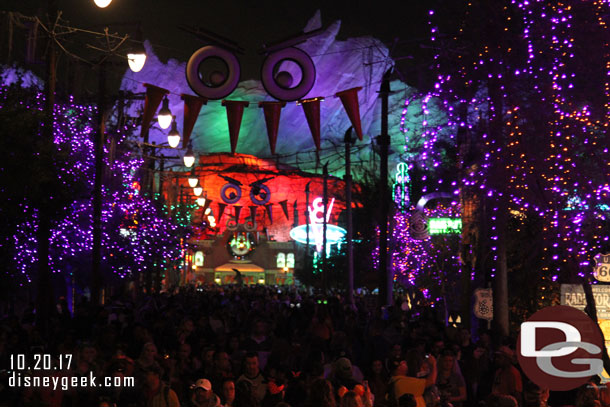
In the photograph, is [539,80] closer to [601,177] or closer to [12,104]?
[601,177]

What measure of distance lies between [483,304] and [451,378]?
6.62 metres

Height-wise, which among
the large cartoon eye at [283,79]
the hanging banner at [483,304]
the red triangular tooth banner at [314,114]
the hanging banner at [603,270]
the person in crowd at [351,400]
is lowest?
the person in crowd at [351,400]

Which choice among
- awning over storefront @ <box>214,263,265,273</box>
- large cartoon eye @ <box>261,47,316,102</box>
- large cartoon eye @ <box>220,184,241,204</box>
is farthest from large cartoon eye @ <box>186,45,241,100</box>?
awning over storefront @ <box>214,263,265,273</box>

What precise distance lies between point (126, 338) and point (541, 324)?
8.52 m

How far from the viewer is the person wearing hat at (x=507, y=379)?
10.4 meters

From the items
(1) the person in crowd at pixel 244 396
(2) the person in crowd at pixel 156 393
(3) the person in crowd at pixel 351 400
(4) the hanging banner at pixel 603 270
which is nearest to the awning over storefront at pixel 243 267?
(4) the hanging banner at pixel 603 270

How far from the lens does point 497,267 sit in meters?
16.5

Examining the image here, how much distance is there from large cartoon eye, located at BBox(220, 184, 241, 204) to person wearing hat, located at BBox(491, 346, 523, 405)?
59770mm

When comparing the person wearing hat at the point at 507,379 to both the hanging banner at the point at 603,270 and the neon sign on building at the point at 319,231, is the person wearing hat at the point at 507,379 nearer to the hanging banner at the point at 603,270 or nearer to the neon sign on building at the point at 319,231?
the hanging banner at the point at 603,270

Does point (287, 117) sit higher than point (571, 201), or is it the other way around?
point (287, 117)

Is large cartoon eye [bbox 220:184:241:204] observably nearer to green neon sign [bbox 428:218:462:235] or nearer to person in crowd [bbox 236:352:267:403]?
green neon sign [bbox 428:218:462:235]

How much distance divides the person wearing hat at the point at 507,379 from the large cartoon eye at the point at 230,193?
59770mm

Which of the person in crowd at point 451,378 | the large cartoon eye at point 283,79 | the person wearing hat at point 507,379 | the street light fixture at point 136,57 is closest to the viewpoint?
the person wearing hat at point 507,379

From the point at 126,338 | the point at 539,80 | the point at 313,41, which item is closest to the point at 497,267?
the point at 539,80
